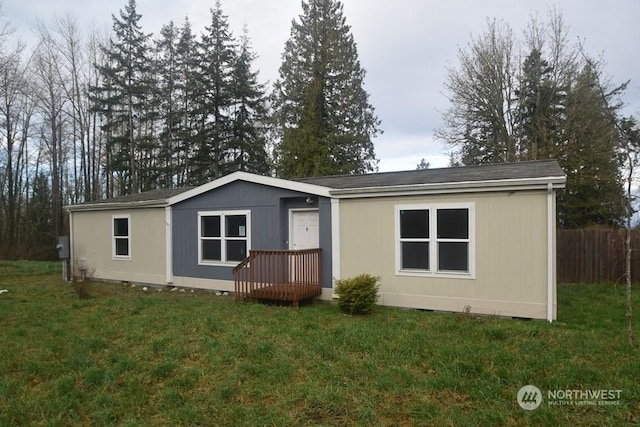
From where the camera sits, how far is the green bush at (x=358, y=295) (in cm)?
691

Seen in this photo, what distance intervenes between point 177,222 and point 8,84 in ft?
47.1

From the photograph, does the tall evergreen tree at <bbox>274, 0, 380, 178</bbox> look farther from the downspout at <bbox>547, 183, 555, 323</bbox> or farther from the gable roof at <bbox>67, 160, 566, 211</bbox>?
the downspout at <bbox>547, 183, 555, 323</bbox>

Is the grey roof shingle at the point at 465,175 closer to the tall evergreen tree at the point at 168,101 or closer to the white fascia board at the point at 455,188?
the white fascia board at the point at 455,188

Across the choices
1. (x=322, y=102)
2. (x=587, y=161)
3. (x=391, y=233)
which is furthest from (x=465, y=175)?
(x=322, y=102)

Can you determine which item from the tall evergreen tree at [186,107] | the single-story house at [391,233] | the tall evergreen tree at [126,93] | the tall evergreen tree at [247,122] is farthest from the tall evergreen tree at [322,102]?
the single-story house at [391,233]

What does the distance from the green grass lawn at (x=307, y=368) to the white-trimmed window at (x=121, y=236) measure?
494cm

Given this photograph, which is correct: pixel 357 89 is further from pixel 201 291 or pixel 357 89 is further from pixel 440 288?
pixel 440 288

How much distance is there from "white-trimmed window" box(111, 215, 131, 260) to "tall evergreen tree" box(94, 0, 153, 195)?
37.0ft

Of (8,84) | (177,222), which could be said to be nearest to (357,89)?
(177,222)

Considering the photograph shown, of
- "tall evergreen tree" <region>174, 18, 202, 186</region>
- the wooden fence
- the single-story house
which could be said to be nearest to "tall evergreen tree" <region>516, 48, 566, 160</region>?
the wooden fence

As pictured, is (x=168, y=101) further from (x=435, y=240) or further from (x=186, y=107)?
(x=435, y=240)

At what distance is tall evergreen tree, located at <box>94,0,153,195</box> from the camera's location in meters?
21.7

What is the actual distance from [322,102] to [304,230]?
48.1 ft

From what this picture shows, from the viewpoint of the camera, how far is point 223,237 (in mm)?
9883
